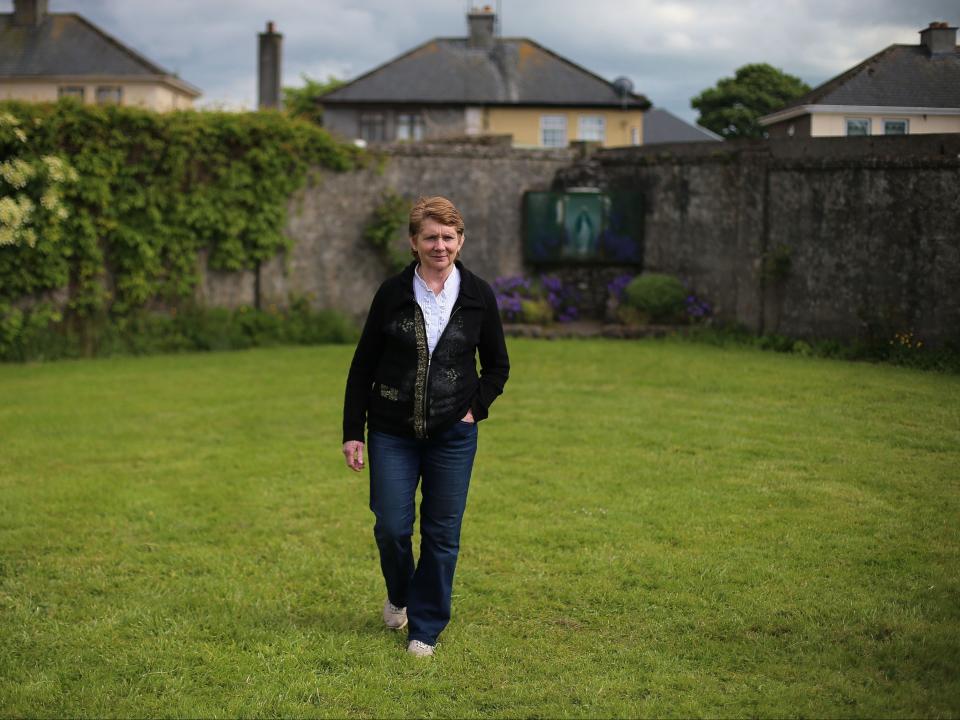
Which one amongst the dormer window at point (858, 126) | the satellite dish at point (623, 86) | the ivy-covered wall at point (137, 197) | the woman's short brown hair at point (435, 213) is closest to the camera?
the woman's short brown hair at point (435, 213)

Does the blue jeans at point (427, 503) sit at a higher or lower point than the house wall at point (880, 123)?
lower

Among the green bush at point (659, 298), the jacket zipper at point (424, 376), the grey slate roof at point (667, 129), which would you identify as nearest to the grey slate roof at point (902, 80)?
the green bush at point (659, 298)

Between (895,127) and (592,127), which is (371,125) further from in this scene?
(895,127)

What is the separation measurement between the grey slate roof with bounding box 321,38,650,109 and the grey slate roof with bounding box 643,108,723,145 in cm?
638

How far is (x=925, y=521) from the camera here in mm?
7113

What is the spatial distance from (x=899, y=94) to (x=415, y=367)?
38.6 ft

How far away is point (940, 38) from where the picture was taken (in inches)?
543

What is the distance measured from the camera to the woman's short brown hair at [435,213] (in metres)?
4.96

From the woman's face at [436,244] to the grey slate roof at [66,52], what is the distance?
1450 inches

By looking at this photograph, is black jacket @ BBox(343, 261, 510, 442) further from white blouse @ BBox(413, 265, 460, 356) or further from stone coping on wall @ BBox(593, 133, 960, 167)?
stone coping on wall @ BBox(593, 133, 960, 167)

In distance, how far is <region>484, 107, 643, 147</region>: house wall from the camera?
1464 inches

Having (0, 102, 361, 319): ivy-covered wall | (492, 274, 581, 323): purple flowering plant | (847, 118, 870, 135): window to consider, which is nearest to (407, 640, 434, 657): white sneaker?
(847, 118, 870, 135): window

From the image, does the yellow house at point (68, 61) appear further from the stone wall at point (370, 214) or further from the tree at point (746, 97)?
the tree at point (746, 97)

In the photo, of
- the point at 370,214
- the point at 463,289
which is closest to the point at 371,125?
the point at 370,214
